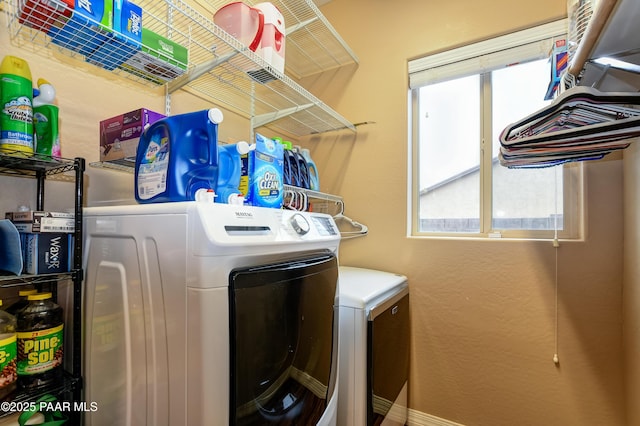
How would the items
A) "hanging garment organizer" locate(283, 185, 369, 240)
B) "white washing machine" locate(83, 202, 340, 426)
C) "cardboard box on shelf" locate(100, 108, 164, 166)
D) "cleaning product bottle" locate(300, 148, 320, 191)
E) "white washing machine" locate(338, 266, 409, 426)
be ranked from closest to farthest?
1. "white washing machine" locate(83, 202, 340, 426)
2. "cardboard box on shelf" locate(100, 108, 164, 166)
3. "white washing machine" locate(338, 266, 409, 426)
4. "hanging garment organizer" locate(283, 185, 369, 240)
5. "cleaning product bottle" locate(300, 148, 320, 191)

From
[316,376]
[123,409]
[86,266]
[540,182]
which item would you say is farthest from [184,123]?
[540,182]

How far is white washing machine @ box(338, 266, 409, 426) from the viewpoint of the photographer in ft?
3.96

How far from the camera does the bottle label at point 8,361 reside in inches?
30.2

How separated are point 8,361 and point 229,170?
2.55 feet

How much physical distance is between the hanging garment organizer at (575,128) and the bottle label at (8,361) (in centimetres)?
168

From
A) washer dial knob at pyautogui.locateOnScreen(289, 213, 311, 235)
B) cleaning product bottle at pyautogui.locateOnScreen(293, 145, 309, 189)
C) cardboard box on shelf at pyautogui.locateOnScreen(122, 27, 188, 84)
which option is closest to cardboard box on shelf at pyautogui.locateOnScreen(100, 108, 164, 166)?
cardboard box on shelf at pyautogui.locateOnScreen(122, 27, 188, 84)

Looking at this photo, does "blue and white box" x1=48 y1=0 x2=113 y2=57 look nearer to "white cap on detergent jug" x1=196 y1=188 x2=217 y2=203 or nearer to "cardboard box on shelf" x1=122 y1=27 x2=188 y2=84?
"cardboard box on shelf" x1=122 y1=27 x2=188 y2=84

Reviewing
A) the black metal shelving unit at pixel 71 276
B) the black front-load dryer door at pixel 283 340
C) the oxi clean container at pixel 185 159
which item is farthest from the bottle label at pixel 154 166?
the black front-load dryer door at pixel 283 340

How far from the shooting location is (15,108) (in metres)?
0.82

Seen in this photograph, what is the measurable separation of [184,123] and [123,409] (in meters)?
0.80

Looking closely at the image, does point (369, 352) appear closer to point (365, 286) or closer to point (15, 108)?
point (365, 286)

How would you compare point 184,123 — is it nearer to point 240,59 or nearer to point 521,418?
point 240,59

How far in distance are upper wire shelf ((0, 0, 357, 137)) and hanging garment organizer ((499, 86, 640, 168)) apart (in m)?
1.04

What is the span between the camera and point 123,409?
80 cm
